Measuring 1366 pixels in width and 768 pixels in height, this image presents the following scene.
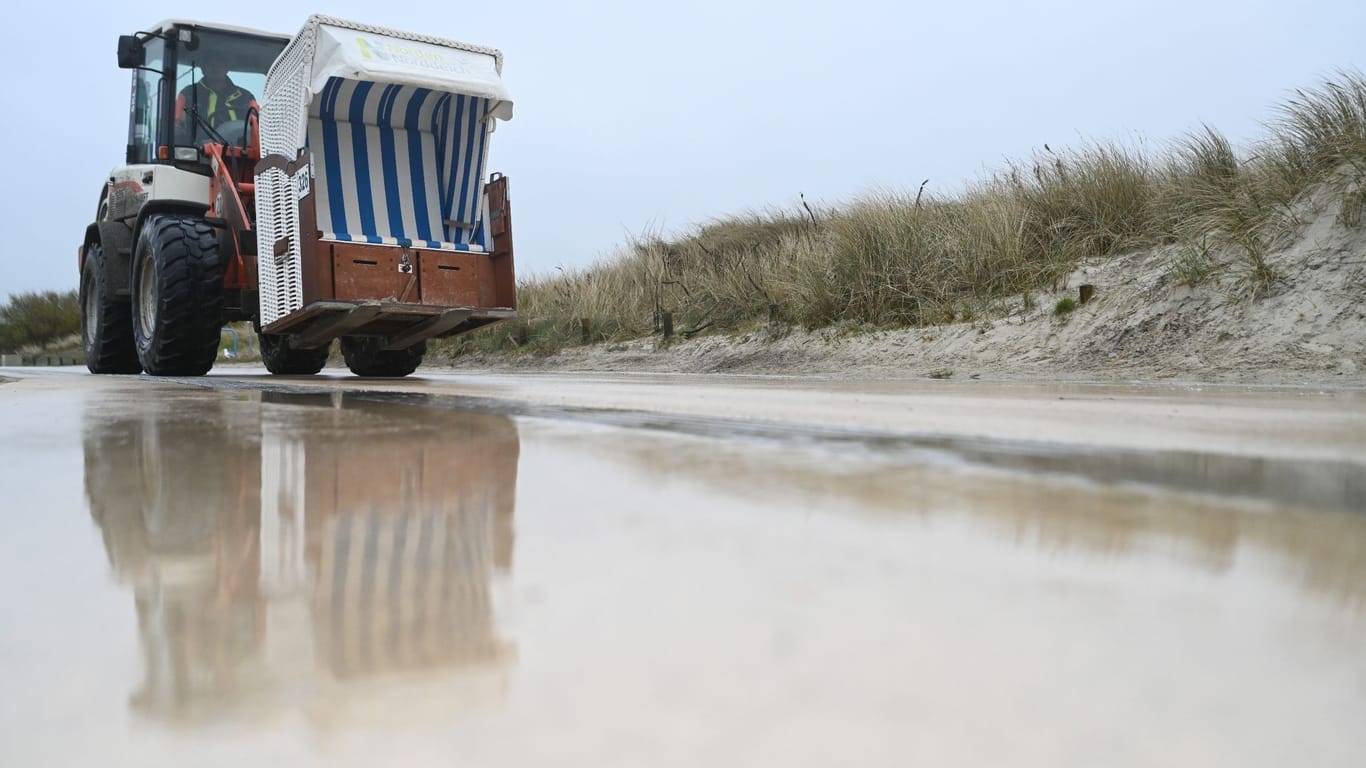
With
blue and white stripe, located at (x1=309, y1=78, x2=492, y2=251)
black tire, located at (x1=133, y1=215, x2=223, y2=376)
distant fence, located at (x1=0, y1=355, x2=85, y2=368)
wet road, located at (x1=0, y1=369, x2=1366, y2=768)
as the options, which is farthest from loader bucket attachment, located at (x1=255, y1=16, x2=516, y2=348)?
distant fence, located at (x1=0, y1=355, x2=85, y2=368)

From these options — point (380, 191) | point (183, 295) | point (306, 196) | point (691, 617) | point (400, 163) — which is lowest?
point (691, 617)

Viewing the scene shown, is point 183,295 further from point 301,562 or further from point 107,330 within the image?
point 301,562

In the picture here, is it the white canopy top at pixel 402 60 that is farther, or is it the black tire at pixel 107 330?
the black tire at pixel 107 330

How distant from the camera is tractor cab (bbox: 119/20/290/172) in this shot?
6.74 m

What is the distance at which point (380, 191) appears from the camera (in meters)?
6.31

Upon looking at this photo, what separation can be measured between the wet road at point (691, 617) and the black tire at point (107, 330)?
741cm

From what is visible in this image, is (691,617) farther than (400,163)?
No

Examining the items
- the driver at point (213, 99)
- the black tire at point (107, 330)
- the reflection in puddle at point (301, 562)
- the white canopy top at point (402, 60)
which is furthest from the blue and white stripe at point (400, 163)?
the reflection in puddle at point (301, 562)

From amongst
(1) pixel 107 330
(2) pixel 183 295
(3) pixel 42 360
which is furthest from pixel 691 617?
(3) pixel 42 360

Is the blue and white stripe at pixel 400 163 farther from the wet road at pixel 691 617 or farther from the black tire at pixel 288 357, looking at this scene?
the wet road at pixel 691 617

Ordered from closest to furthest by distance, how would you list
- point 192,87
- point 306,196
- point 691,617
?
1. point 691,617
2. point 306,196
3. point 192,87

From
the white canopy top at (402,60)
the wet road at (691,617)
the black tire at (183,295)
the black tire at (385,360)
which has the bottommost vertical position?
the wet road at (691,617)

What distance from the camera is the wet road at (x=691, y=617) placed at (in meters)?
0.31

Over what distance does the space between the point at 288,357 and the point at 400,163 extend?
2570 millimetres
